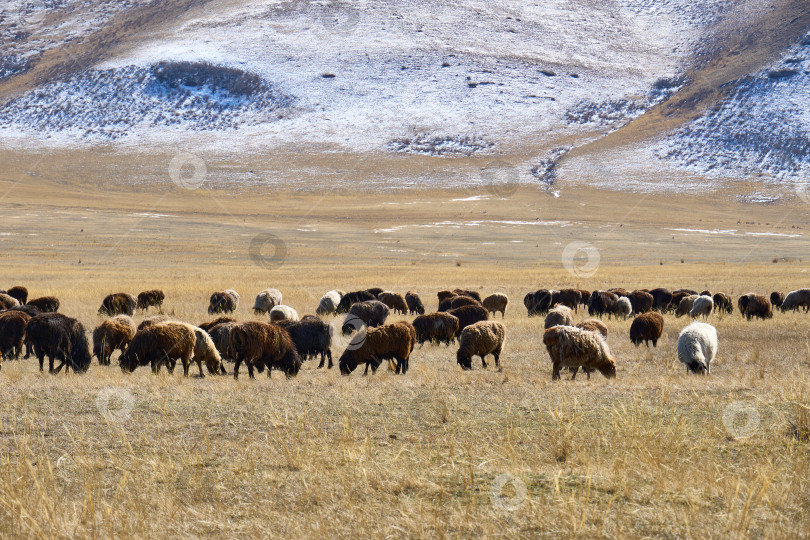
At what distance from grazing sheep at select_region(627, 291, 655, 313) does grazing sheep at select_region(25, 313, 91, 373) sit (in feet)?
60.3

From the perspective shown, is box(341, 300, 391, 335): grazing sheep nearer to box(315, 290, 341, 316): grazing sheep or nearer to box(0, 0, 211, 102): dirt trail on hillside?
box(315, 290, 341, 316): grazing sheep

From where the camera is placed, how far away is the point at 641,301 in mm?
24312

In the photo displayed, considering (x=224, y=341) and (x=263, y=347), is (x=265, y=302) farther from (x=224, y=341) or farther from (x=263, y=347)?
(x=263, y=347)

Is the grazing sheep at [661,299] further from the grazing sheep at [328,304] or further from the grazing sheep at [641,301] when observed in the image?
the grazing sheep at [328,304]

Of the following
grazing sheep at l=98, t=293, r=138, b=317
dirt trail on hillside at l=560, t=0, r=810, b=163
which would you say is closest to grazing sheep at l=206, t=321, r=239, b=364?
grazing sheep at l=98, t=293, r=138, b=317

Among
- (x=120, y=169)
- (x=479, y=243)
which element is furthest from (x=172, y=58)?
(x=479, y=243)

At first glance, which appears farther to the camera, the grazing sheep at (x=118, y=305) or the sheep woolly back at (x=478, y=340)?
the grazing sheep at (x=118, y=305)

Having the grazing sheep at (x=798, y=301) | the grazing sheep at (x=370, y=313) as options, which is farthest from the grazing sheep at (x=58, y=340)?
the grazing sheep at (x=798, y=301)

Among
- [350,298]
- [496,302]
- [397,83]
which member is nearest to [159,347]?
[350,298]

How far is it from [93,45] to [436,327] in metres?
174

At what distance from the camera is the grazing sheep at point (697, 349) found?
12161 mm

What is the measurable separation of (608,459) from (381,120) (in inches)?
5406

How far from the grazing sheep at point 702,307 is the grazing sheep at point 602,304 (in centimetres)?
254

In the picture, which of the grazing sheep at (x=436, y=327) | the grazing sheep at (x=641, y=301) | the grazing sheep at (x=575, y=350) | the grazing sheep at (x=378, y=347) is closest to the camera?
the grazing sheep at (x=575, y=350)
